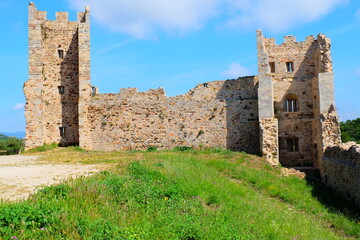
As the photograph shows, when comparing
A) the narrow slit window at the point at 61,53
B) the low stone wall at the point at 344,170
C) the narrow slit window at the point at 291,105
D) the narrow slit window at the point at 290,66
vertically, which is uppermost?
the narrow slit window at the point at 61,53

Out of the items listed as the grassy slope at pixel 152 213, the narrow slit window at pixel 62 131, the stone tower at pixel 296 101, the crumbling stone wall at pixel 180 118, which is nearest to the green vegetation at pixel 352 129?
the stone tower at pixel 296 101

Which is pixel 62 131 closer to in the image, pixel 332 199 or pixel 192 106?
pixel 192 106

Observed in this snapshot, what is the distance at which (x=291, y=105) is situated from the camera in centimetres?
1925

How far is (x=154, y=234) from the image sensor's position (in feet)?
16.4

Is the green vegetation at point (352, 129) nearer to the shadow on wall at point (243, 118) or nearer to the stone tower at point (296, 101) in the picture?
the stone tower at point (296, 101)

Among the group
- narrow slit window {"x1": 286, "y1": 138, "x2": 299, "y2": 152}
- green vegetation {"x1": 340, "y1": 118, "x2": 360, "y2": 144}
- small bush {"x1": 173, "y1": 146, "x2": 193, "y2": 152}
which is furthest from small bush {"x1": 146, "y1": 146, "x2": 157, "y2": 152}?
green vegetation {"x1": 340, "y1": 118, "x2": 360, "y2": 144}

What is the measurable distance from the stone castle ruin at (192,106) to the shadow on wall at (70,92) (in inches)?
2.8

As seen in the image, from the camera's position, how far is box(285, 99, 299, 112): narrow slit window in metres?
19.2

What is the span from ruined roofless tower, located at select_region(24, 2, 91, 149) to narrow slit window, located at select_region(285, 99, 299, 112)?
13.1m

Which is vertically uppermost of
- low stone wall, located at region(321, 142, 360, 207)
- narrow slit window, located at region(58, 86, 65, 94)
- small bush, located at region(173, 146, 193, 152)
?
narrow slit window, located at region(58, 86, 65, 94)

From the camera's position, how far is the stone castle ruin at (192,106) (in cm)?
1780

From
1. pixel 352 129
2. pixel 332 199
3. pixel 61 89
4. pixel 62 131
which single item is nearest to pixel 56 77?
pixel 61 89

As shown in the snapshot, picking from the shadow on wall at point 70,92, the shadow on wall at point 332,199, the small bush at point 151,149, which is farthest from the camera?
Result: the shadow on wall at point 70,92

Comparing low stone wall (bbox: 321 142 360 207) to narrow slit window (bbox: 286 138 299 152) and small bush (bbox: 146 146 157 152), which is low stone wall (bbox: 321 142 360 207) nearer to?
narrow slit window (bbox: 286 138 299 152)
